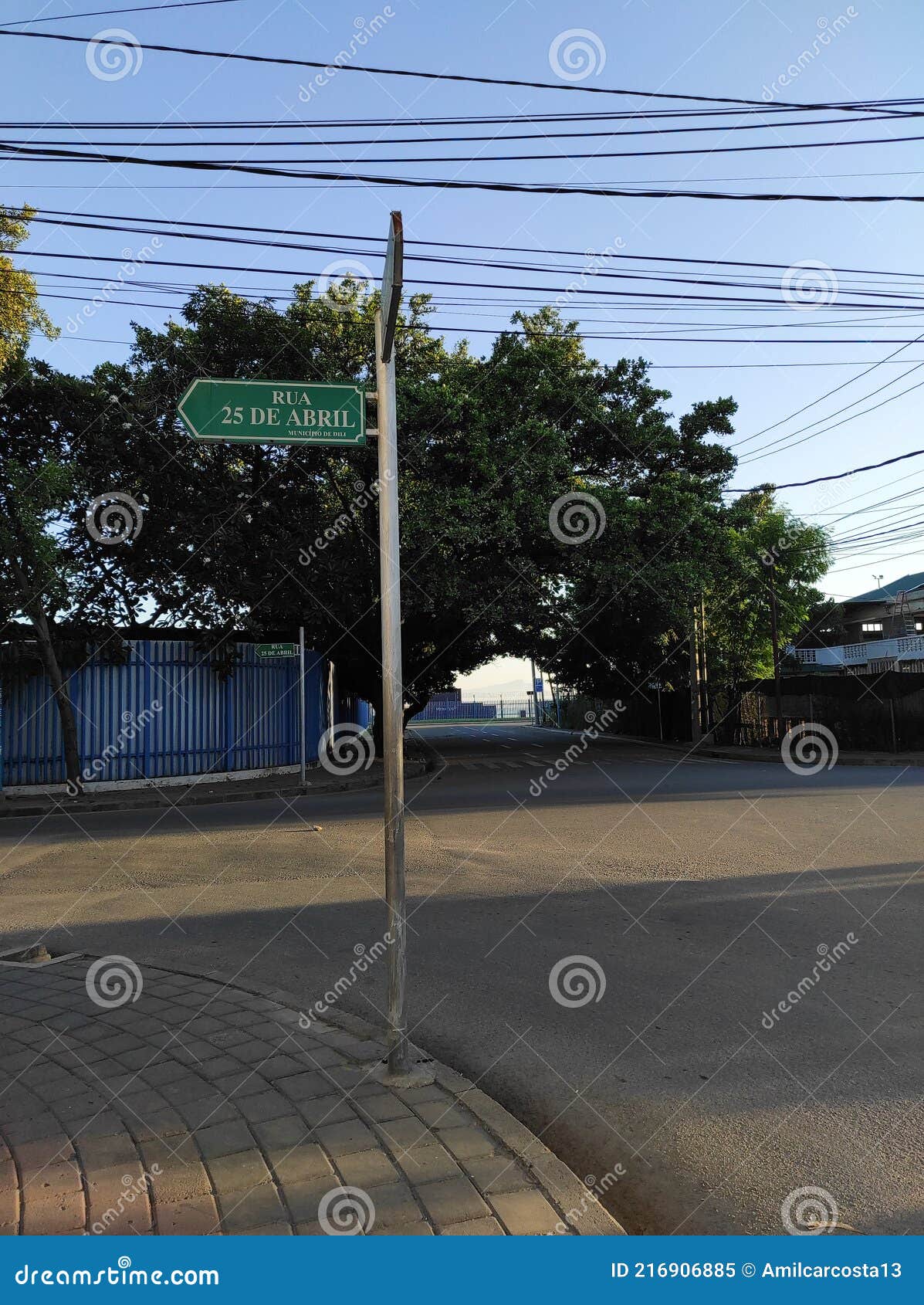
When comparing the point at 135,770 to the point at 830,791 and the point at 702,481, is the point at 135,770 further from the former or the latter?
the point at 702,481

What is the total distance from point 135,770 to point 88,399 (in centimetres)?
757

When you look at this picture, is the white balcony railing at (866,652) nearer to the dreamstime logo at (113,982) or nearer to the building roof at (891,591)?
the building roof at (891,591)

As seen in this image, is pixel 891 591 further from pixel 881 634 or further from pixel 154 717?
pixel 154 717

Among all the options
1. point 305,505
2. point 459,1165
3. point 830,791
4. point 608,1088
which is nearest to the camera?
point 459,1165

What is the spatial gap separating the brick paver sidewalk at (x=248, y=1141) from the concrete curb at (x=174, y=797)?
1114 centimetres

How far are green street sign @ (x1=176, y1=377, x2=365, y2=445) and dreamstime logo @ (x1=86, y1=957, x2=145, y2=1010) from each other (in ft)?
9.75

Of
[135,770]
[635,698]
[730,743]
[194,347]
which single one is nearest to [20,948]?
[135,770]

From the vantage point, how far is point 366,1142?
3012 mm

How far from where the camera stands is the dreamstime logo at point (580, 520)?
1973cm

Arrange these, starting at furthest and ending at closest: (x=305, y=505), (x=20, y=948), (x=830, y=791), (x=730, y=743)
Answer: (x=730, y=743) < (x=305, y=505) < (x=830, y=791) < (x=20, y=948)

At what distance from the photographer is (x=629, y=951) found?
5582 mm
